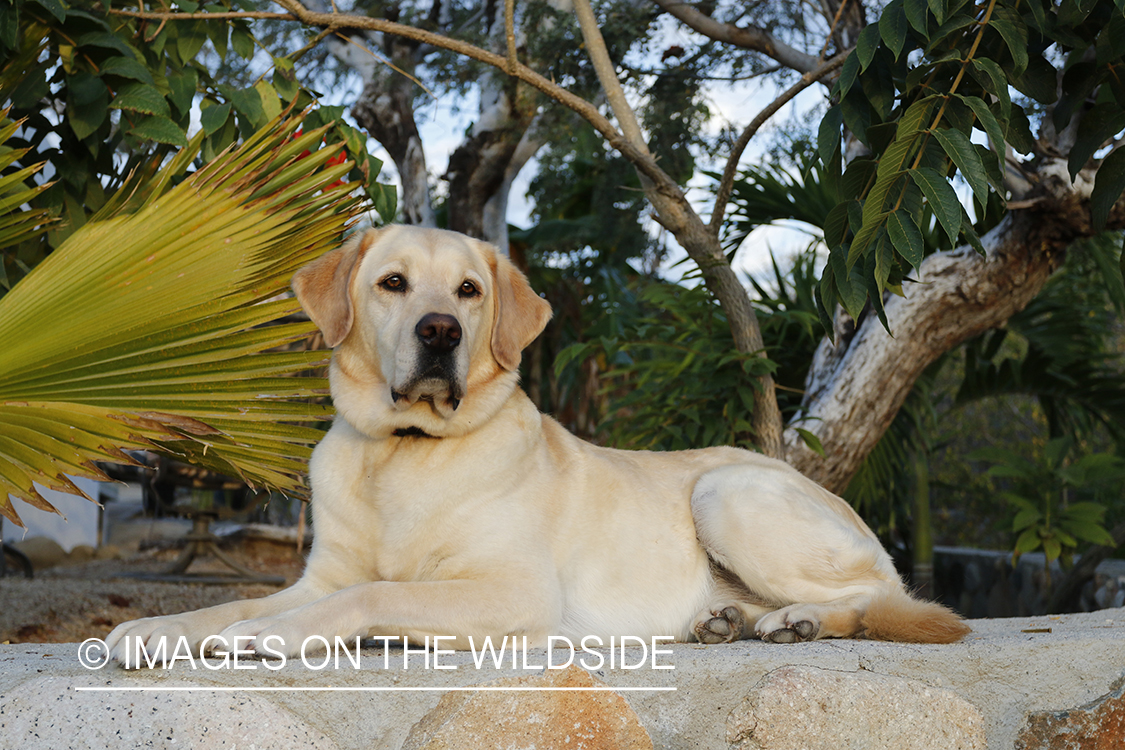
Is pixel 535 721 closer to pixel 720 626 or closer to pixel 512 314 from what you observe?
pixel 720 626

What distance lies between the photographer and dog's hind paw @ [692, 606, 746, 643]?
2.71m

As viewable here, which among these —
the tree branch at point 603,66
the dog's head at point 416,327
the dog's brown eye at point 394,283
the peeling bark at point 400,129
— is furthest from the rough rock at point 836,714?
the peeling bark at point 400,129

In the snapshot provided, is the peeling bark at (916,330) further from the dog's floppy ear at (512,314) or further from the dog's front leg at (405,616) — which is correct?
the dog's front leg at (405,616)

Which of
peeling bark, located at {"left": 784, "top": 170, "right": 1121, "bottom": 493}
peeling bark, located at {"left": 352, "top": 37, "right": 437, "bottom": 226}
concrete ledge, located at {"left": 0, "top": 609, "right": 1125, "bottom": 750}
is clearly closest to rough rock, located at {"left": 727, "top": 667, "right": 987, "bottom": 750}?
concrete ledge, located at {"left": 0, "top": 609, "right": 1125, "bottom": 750}

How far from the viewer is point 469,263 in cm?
271

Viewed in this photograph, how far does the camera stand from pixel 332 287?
2707mm

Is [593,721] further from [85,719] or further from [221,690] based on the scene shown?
[85,719]

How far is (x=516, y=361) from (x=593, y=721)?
115 centimetres

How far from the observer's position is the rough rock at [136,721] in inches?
69.6

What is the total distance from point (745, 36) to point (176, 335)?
3.85 metres

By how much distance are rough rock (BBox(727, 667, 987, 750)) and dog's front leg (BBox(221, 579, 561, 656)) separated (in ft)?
1.98

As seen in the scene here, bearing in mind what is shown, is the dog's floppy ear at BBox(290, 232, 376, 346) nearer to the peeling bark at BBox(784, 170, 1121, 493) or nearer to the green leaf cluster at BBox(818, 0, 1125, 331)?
the green leaf cluster at BBox(818, 0, 1125, 331)

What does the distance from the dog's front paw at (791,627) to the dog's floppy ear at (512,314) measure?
106cm

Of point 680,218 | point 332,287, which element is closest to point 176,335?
point 332,287
